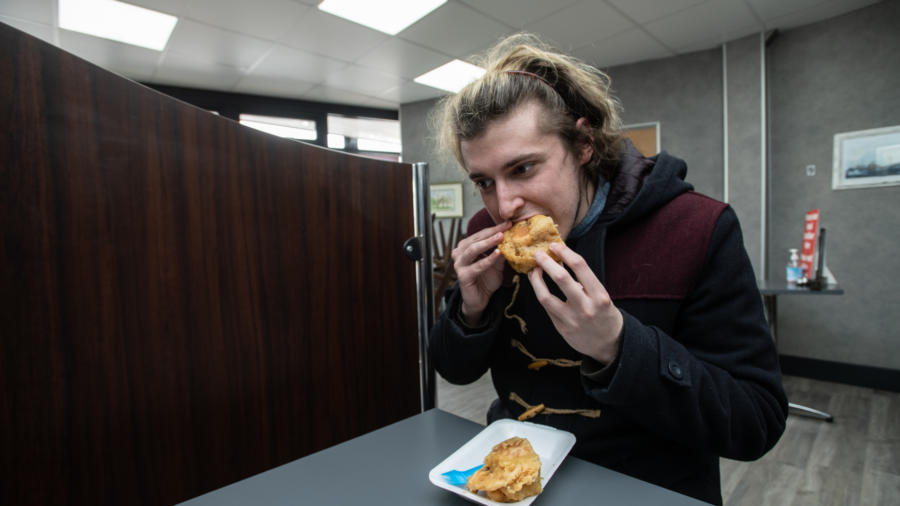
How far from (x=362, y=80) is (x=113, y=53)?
7.83 ft

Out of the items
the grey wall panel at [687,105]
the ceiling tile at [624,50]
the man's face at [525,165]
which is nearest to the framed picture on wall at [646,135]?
the grey wall panel at [687,105]

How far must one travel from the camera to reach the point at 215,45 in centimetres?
387

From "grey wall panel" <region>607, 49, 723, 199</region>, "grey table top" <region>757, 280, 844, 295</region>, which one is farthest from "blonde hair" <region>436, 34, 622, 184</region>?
"grey wall panel" <region>607, 49, 723, 199</region>

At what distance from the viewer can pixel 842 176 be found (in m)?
3.31

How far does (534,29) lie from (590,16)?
499mm

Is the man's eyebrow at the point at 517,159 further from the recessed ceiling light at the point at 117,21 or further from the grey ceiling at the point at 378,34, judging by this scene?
the recessed ceiling light at the point at 117,21

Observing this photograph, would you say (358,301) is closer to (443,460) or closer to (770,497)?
(443,460)

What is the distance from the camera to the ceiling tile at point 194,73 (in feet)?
13.8

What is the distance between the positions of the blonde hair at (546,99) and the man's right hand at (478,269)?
0.22m

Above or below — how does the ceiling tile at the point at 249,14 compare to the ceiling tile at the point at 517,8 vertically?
above

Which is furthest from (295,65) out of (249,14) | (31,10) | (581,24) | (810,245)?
(810,245)

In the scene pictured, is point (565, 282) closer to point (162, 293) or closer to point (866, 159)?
point (162, 293)

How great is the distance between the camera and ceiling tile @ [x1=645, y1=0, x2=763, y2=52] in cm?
320

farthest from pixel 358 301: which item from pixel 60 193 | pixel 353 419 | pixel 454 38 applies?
pixel 454 38
